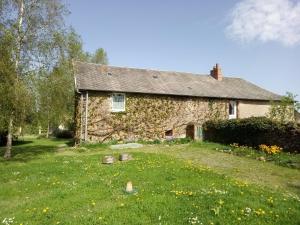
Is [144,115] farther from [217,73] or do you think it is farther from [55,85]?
[217,73]


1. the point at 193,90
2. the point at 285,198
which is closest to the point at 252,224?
the point at 285,198

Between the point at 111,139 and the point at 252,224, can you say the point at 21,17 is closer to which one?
the point at 111,139

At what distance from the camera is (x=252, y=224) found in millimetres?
6898

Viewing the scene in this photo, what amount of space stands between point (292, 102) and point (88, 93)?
18.9 metres

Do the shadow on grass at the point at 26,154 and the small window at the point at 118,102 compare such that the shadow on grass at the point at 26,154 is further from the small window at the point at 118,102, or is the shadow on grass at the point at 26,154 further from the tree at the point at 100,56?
the tree at the point at 100,56

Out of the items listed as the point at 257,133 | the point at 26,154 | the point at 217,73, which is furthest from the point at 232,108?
the point at 26,154

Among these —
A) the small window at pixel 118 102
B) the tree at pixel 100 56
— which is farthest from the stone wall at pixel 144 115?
the tree at pixel 100 56

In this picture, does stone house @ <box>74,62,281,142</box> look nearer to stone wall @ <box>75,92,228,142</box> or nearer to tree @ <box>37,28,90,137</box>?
stone wall @ <box>75,92,228,142</box>

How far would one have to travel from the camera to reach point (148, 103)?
27.3 m

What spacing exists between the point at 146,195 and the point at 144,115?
18.1 m

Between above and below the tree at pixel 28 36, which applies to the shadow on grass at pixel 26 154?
below

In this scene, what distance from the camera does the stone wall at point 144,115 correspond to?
83.3ft

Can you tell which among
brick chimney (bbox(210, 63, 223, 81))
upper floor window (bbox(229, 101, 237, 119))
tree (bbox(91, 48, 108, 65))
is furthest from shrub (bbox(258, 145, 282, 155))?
tree (bbox(91, 48, 108, 65))

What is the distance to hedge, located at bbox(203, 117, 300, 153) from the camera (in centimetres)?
1892
